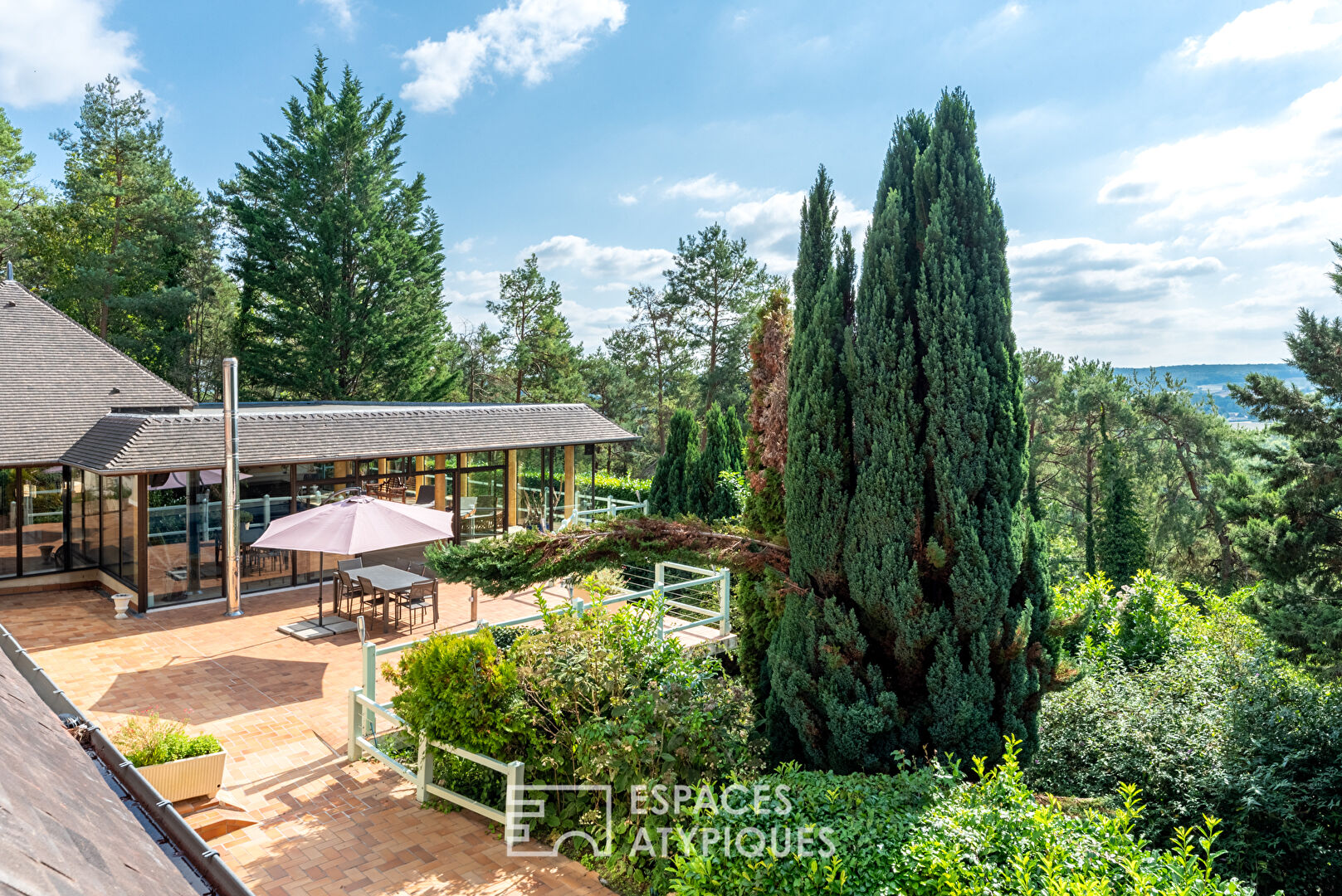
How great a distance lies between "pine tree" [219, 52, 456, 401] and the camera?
24938 millimetres

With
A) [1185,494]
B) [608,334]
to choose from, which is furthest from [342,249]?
[1185,494]

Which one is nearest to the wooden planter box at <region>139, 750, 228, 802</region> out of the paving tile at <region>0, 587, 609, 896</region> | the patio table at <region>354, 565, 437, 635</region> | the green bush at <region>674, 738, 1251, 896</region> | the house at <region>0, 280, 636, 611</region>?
the paving tile at <region>0, 587, 609, 896</region>

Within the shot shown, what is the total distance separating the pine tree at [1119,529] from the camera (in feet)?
69.8

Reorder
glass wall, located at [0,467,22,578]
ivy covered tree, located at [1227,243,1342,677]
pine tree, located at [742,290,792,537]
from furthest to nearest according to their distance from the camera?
1. glass wall, located at [0,467,22,578]
2. ivy covered tree, located at [1227,243,1342,677]
3. pine tree, located at [742,290,792,537]

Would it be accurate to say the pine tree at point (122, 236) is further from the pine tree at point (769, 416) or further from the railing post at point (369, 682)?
the pine tree at point (769, 416)

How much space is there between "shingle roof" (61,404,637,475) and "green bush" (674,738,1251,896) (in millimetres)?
10257

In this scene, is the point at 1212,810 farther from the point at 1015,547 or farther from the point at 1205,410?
the point at 1205,410

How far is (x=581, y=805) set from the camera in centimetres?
548

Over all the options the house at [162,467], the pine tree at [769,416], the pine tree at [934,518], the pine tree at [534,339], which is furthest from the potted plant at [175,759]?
the pine tree at [534,339]

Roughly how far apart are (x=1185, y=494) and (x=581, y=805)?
2714 cm

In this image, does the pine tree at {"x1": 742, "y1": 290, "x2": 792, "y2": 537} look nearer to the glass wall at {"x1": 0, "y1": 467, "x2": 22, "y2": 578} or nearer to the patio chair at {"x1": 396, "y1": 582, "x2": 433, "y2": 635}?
the patio chair at {"x1": 396, "y1": 582, "x2": 433, "y2": 635}

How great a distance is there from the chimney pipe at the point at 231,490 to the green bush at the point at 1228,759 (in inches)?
410

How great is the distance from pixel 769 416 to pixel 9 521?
1291 centimetres

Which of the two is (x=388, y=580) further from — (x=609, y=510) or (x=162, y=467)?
(x=609, y=510)
